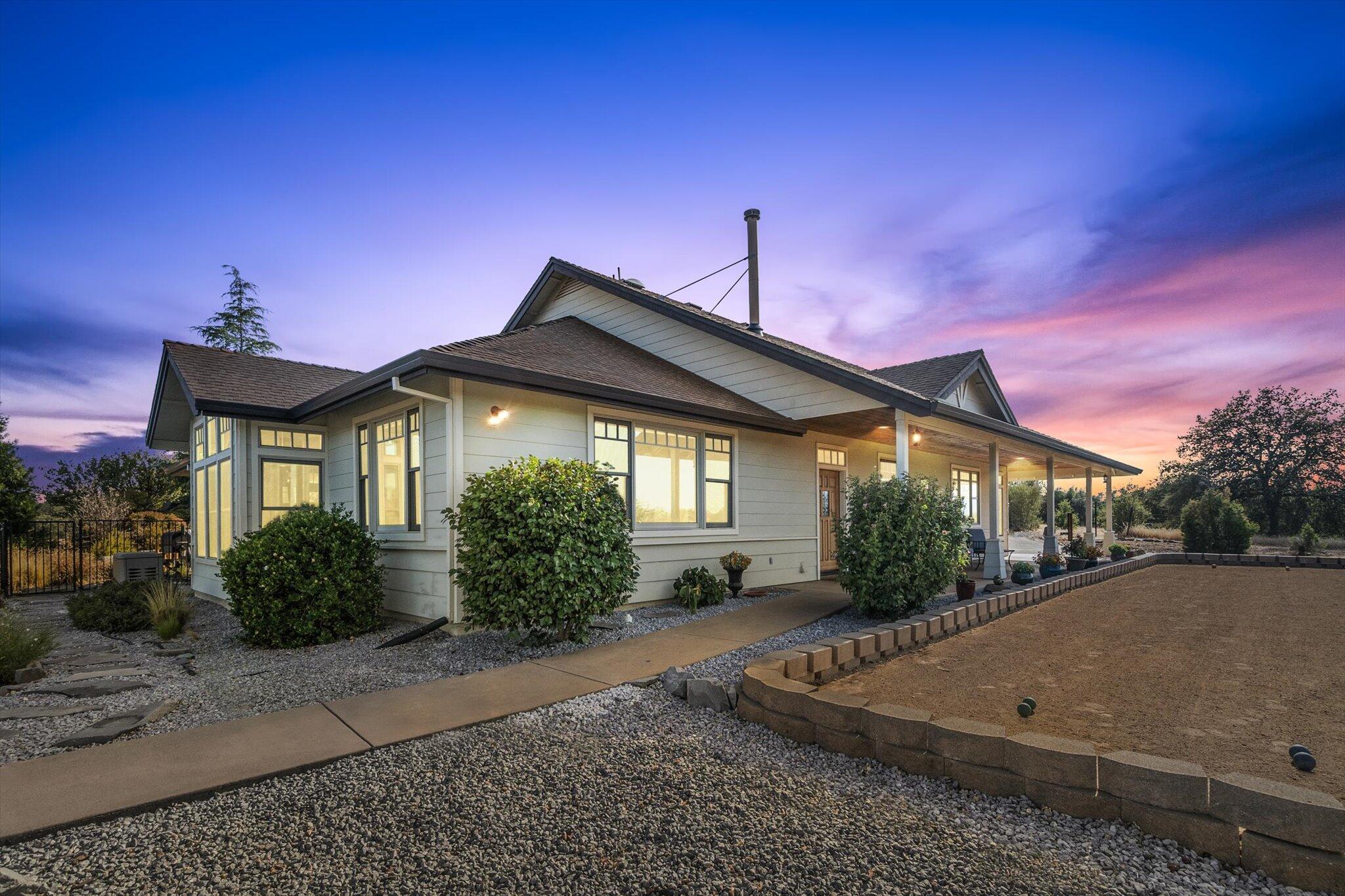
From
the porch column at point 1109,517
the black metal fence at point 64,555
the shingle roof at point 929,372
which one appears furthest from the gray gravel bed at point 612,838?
the porch column at point 1109,517

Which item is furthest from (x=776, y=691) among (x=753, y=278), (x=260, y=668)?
(x=753, y=278)

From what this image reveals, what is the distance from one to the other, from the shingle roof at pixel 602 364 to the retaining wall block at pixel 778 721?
419 cm

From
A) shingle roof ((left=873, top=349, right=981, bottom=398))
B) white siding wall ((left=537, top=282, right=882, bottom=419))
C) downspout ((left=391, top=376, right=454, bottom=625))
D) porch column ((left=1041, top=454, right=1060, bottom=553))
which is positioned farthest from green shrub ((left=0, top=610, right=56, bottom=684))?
porch column ((left=1041, top=454, right=1060, bottom=553))

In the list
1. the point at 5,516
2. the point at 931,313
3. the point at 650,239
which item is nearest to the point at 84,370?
the point at 5,516

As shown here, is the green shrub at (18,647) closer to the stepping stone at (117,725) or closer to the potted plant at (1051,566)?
the stepping stone at (117,725)

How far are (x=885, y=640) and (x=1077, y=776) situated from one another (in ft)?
8.97

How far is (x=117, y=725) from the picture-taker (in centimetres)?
406

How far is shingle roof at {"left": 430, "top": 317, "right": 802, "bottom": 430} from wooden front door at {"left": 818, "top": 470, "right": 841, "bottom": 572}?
8.01 ft

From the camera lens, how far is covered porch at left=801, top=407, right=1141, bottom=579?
31.6ft

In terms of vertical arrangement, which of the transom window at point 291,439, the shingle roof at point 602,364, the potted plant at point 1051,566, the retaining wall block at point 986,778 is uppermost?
the shingle roof at point 602,364

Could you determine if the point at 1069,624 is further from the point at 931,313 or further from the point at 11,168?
the point at 11,168

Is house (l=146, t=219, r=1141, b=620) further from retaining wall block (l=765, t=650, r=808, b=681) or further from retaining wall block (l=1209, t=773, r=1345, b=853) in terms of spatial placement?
retaining wall block (l=1209, t=773, r=1345, b=853)

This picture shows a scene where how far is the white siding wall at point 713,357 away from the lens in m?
9.37

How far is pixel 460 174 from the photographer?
1144 cm
